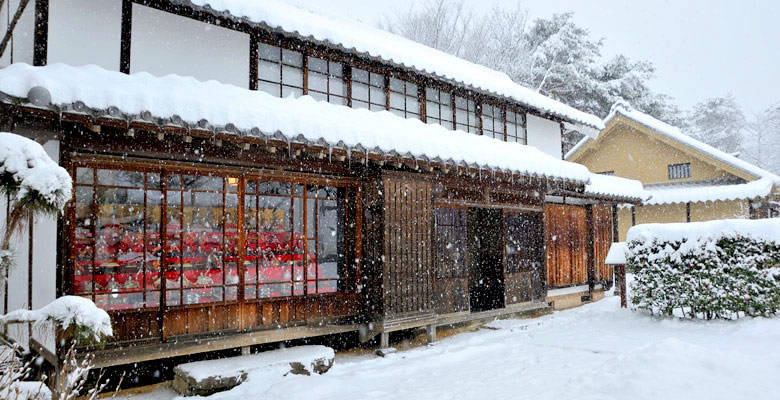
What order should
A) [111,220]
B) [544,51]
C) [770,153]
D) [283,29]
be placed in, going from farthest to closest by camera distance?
[770,153]
[544,51]
[283,29]
[111,220]

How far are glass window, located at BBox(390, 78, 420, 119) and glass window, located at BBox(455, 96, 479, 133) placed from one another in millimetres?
1219

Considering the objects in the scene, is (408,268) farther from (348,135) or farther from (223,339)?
(223,339)

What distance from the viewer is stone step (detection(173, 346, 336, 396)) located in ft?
19.3

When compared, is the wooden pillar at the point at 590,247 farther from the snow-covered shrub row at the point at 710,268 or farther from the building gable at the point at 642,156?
the building gable at the point at 642,156

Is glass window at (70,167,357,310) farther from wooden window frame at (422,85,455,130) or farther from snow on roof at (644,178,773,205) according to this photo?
snow on roof at (644,178,773,205)

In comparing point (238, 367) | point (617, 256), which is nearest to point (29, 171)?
point (238, 367)

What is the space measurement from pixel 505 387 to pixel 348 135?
386 centimetres

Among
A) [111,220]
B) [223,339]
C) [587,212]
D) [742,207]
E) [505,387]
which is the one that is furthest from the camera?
[742,207]

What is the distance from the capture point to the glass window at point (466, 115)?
1106cm

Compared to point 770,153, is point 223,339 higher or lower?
lower

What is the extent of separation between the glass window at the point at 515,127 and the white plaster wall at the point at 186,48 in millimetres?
6735

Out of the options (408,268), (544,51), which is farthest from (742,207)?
(408,268)

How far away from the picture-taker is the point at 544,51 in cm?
2591

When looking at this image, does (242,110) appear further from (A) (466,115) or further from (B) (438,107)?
(A) (466,115)
